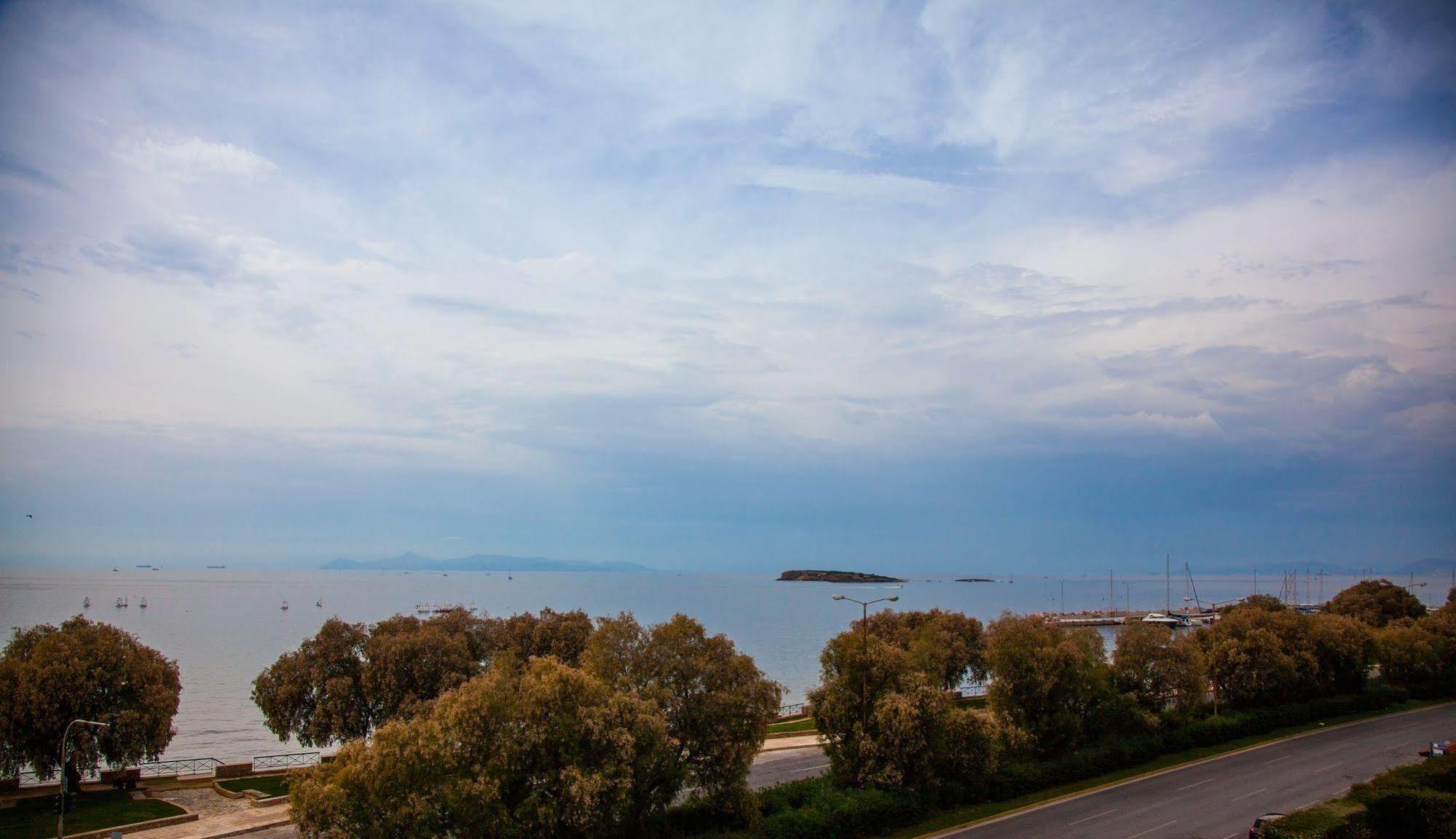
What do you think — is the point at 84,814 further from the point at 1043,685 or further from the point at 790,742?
the point at 1043,685

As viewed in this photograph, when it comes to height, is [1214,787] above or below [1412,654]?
below

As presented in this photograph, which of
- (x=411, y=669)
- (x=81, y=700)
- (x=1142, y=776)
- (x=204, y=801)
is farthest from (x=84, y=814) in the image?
(x=1142, y=776)

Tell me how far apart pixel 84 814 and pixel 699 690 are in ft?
97.3

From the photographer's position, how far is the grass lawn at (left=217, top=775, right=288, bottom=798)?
140 ft

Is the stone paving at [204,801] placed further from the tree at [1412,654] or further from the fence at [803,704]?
the tree at [1412,654]

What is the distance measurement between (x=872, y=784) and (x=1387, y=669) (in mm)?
57741

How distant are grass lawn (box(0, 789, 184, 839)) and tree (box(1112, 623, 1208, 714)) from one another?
51.8 metres

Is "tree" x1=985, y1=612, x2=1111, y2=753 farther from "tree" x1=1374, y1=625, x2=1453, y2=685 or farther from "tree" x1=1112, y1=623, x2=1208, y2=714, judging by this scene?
"tree" x1=1374, y1=625, x2=1453, y2=685

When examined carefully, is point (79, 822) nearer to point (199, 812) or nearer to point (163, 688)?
point (199, 812)

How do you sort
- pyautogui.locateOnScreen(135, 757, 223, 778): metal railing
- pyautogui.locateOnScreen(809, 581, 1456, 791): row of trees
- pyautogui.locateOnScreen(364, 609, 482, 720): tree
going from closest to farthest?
pyautogui.locateOnScreen(809, 581, 1456, 791): row of trees < pyautogui.locateOnScreen(364, 609, 482, 720): tree < pyautogui.locateOnScreen(135, 757, 223, 778): metal railing

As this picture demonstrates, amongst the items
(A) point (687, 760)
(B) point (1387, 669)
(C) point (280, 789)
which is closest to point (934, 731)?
(A) point (687, 760)

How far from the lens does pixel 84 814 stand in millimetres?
37875

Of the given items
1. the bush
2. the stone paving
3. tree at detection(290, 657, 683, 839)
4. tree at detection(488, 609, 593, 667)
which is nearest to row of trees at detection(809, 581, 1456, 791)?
tree at detection(290, 657, 683, 839)

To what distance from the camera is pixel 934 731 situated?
37.4 m
